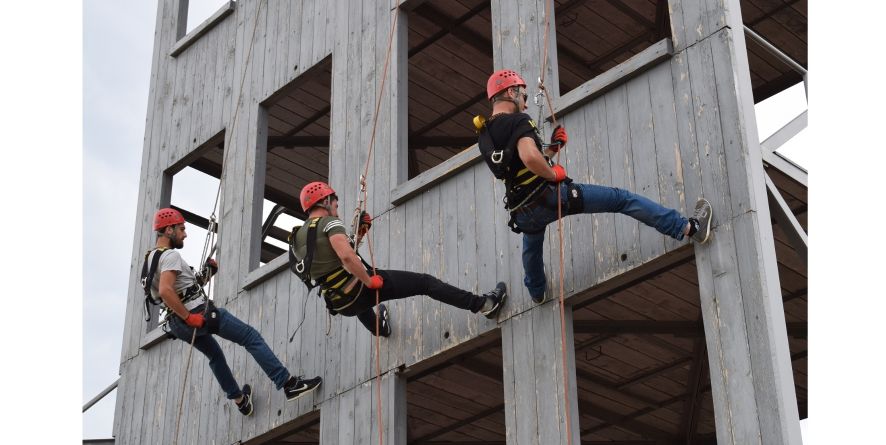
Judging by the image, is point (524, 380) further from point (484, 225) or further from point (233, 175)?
point (233, 175)

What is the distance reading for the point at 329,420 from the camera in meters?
11.5

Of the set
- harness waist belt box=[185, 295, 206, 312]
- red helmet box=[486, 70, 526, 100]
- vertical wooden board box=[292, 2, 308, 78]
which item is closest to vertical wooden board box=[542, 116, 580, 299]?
red helmet box=[486, 70, 526, 100]

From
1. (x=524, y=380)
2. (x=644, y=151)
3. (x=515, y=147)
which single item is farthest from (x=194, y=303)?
(x=644, y=151)

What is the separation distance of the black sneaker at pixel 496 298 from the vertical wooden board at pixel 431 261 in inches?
28.7

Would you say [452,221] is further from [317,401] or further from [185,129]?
[185,129]

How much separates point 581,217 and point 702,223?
1284 millimetres

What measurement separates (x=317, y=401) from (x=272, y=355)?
605 mm

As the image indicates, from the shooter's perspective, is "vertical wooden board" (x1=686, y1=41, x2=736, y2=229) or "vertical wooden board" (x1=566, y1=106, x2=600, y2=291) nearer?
"vertical wooden board" (x1=686, y1=41, x2=736, y2=229)

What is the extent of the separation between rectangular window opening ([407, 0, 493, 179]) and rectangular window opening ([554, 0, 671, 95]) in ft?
2.90

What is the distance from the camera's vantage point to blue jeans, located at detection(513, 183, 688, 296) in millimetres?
8781

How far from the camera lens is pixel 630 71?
974 cm

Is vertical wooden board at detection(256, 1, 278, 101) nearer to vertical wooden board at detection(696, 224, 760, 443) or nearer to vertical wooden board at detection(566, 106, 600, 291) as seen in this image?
vertical wooden board at detection(566, 106, 600, 291)

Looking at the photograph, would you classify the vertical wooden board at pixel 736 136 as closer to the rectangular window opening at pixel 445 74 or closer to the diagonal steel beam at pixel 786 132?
the diagonal steel beam at pixel 786 132

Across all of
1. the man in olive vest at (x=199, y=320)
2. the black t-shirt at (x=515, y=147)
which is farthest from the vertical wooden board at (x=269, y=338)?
the black t-shirt at (x=515, y=147)
